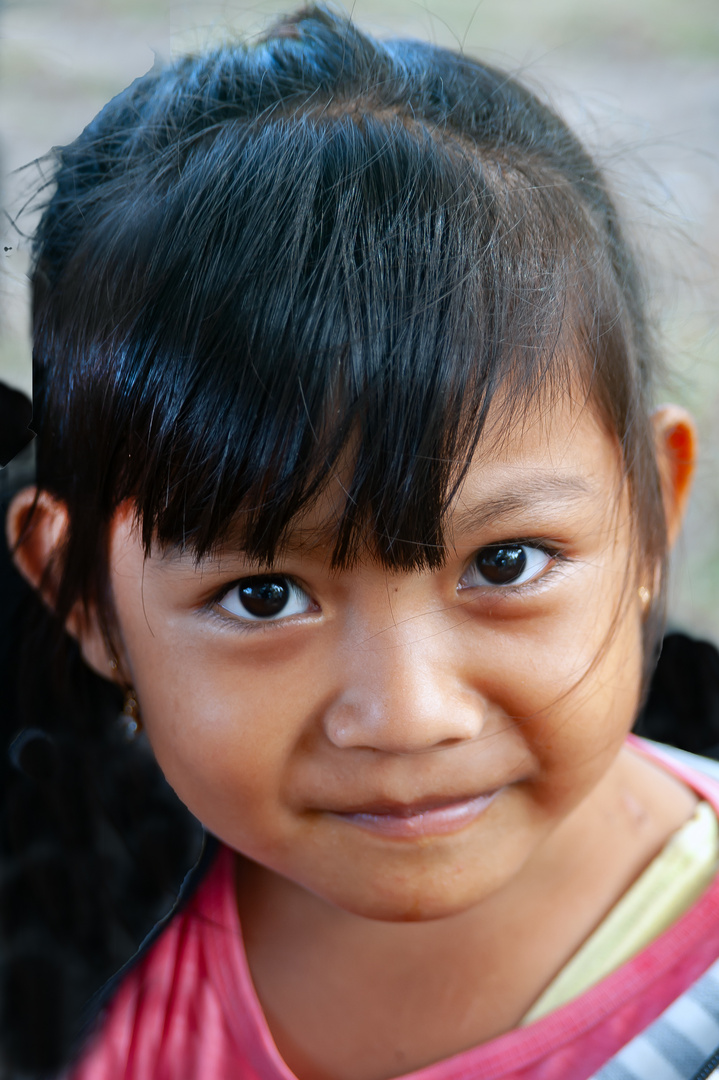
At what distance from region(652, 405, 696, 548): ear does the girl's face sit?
117mm

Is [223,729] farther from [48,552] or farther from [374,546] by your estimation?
[48,552]

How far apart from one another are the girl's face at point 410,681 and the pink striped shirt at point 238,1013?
0.14 meters

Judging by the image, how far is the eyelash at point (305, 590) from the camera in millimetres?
622

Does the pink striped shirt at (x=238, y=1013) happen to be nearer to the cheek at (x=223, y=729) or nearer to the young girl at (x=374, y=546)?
the young girl at (x=374, y=546)

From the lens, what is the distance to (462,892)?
66 cm

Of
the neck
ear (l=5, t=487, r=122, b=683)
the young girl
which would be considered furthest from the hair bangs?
the neck

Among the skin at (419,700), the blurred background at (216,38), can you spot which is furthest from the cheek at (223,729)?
the blurred background at (216,38)

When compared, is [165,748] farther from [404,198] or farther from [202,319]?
[404,198]

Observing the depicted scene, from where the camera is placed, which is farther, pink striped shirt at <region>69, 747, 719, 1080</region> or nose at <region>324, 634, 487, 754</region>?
pink striped shirt at <region>69, 747, 719, 1080</region>

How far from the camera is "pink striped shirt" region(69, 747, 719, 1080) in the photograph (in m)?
0.72

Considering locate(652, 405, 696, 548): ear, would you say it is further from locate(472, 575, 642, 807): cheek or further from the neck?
the neck

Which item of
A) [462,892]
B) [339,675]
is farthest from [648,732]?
[339,675]

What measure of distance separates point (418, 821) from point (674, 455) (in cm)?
37

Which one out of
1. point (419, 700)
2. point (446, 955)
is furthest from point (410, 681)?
point (446, 955)
